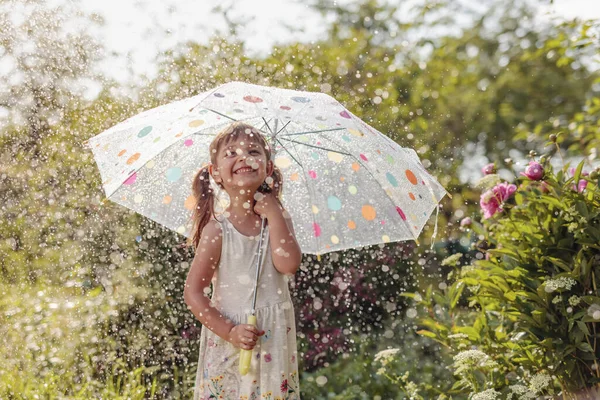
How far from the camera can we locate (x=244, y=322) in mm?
2143

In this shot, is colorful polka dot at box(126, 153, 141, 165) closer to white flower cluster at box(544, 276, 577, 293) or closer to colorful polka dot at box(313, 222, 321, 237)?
colorful polka dot at box(313, 222, 321, 237)

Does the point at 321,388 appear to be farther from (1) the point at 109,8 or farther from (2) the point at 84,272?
(1) the point at 109,8

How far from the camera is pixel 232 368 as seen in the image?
2158 millimetres

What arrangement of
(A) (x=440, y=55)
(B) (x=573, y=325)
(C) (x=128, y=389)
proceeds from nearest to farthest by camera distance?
1. (B) (x=573, y=325)
2. (C) (x=128, y=389)
3. (A) (x=440, y=55)

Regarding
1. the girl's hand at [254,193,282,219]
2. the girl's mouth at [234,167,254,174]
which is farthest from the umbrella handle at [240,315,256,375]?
the girl's mouth at [234,167,254,174]

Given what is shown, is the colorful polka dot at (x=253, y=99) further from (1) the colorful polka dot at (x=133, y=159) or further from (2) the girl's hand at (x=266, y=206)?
(1) the colorful polka dot at (x=133, y=159)

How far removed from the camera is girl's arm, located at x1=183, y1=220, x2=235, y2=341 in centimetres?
209

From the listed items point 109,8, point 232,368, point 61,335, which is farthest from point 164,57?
point 232,368

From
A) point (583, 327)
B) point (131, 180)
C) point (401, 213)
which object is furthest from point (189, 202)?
point (583, 327)

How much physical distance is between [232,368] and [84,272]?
2.56 m

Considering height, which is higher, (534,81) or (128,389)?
(534,81)

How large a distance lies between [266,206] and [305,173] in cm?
34

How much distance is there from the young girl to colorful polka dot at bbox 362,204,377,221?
1.09 ft

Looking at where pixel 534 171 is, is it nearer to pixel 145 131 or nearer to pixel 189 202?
pixel 189 202
